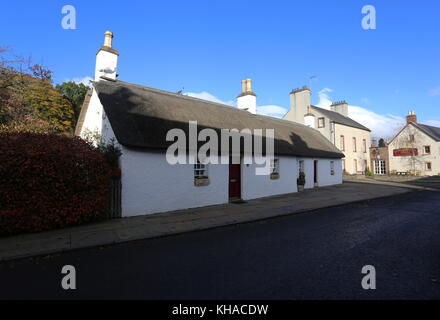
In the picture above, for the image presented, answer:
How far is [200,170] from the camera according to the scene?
11.6 m

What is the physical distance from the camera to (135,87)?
1341 cm

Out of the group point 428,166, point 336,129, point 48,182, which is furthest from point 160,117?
point 428,166

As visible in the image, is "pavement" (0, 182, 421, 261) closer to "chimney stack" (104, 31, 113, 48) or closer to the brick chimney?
"chimney stack" (104, 31, 113, 48)

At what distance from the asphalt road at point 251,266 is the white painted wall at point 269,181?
596cm

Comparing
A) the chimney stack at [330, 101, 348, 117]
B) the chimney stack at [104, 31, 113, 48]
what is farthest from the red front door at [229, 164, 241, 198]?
the chimney stack at [330, 101, 348, 117]

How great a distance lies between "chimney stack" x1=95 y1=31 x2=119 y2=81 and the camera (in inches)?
497

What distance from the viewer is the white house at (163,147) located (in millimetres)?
9508

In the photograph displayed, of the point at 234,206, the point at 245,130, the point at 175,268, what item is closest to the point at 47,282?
the point at 175,268

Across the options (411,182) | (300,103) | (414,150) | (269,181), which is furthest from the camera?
(414,150)

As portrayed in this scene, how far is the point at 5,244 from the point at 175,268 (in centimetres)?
484

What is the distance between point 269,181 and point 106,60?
38.6ft

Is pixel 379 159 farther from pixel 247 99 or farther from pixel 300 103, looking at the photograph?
pixel 247 99

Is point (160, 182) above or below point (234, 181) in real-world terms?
above
